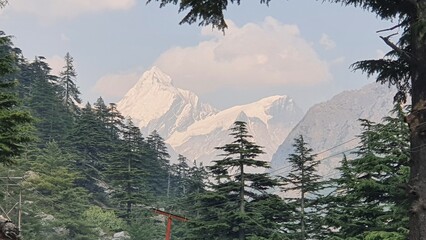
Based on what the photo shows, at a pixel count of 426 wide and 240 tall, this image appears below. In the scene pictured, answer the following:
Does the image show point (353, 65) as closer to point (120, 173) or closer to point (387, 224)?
point (387, 224)

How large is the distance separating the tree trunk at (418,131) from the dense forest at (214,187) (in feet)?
1.14

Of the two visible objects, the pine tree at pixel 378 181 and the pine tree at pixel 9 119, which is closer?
the pine tree at pixel 9 119

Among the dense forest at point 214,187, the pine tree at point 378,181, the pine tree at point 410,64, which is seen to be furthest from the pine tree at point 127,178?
the pine tree at point 410,64

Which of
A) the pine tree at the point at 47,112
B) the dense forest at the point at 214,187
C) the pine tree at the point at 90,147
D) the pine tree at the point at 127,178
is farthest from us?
the pine tree at the point at 47,112

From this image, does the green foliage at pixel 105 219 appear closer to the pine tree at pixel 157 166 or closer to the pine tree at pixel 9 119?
the pine tree at pixel 157 166

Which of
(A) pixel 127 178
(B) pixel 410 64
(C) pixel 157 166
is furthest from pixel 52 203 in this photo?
(B) pixel 410 64

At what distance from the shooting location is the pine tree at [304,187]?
29156 millimetres

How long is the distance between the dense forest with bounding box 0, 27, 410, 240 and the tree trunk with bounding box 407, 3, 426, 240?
0.35 m

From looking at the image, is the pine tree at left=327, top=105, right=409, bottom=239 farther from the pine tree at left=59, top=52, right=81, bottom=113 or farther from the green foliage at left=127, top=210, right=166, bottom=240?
the pine tree at left=59, top=52, right=81, bottom=113

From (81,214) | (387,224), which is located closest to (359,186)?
(387,224)

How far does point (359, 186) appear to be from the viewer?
17.8 metres

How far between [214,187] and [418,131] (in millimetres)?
25690

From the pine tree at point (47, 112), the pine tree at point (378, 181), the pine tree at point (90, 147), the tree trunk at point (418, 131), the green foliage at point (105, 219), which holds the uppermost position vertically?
the pine tree at point (47, 112)

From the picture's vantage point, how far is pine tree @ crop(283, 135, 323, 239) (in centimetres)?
2916
